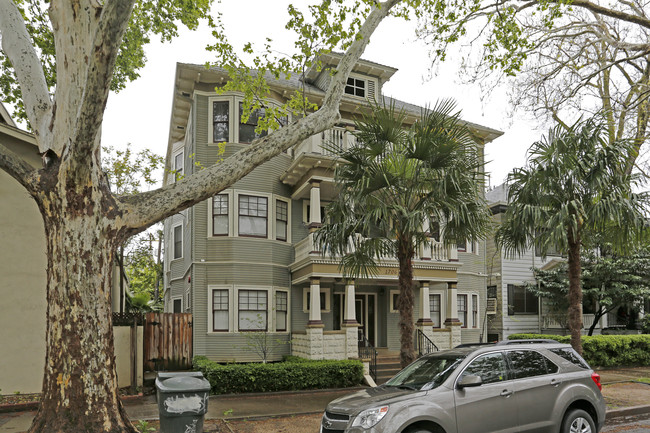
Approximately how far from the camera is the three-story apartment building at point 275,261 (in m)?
17.0

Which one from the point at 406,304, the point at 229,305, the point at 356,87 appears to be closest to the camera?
the point at 406,304

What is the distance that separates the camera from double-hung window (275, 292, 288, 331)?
18062 millimetres

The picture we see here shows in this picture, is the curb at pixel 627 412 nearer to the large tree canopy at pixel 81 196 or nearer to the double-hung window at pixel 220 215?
the large tree canopy at pixel 81 196

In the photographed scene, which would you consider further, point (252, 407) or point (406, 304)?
point (252, 407)

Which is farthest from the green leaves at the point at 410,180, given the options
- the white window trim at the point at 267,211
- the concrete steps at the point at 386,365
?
the white window trim at the point at 267,211

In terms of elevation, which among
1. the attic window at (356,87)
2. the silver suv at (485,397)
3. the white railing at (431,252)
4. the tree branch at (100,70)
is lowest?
the silver suv at (485,397)

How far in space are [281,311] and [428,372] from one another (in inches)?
447

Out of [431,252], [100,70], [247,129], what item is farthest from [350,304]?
[100,70]

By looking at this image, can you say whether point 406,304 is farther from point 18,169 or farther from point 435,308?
point 435,308

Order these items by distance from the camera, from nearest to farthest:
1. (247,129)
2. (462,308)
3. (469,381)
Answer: (469,381), (247,129), (462,308)

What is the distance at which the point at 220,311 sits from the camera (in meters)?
17.3

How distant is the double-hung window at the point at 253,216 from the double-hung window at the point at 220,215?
514 mm

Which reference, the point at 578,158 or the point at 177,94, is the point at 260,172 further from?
the point at 578,158

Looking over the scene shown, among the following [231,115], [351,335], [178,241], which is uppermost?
[231,115]
